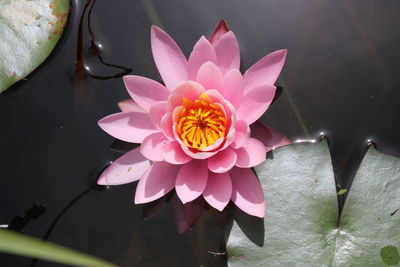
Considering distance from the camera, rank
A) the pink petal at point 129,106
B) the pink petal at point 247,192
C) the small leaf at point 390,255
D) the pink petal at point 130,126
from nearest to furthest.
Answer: the small leaf at point 390,255
the pink petal at point 247,192
the pink petal at point 130,126
the pink petal at point 129,106

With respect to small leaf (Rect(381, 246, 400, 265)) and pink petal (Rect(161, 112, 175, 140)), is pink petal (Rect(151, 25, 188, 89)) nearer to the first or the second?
pink petal (Rect(161, 112, 175, 140))

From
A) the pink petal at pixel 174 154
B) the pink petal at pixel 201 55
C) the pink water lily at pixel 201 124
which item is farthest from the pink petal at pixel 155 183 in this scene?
the pink petal at pixel 201 55

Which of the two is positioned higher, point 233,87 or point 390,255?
point 233,87

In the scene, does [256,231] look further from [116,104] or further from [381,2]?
[381,2]

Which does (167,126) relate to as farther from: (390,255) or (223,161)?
(390,255)

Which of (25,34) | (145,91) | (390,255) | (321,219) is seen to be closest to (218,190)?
(321,219)

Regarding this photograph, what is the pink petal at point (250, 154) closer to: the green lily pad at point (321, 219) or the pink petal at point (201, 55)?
the green lily pad at point (321, 219)
